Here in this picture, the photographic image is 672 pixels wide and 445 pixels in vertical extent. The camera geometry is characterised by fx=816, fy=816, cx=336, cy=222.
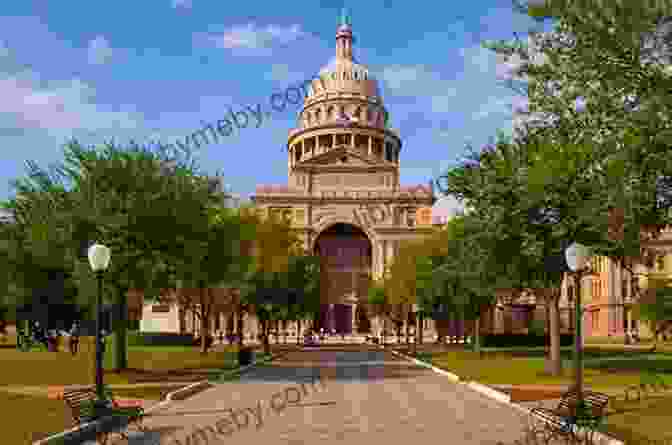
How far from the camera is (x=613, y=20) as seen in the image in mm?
16250

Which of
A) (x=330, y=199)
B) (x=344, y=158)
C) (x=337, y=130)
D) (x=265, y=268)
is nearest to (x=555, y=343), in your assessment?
(x=265, y=268)

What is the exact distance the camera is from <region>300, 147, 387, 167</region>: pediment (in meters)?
118

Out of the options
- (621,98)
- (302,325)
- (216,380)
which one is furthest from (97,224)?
(302,325)

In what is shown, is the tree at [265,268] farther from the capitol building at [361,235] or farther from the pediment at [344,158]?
the pediment at [344,158]

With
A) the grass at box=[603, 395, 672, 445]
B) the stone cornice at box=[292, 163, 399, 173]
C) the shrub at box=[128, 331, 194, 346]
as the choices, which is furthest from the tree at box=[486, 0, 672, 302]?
the stone cornice at box=[292, 163, 399, 173]

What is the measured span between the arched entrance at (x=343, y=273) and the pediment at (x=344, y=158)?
904 centimetres

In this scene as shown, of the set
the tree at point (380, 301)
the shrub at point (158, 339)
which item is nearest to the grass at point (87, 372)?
the shrub at point (158, 339)

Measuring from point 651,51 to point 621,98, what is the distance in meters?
1.08

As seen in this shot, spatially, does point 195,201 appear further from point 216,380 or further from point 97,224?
point 216,380

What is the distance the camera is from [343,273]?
11900cm

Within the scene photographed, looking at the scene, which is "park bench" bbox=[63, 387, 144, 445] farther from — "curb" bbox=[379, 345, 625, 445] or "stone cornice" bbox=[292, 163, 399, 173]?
"stone cornice" bbox=[292, 163, 399, 173]

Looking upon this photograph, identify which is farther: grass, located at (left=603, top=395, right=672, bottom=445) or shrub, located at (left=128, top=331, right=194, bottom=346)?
shrub, located at (left=128, top=331, right=194, bottom=346)

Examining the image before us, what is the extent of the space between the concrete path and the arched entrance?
84.7 meters

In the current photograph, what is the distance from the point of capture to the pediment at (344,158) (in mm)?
117688
